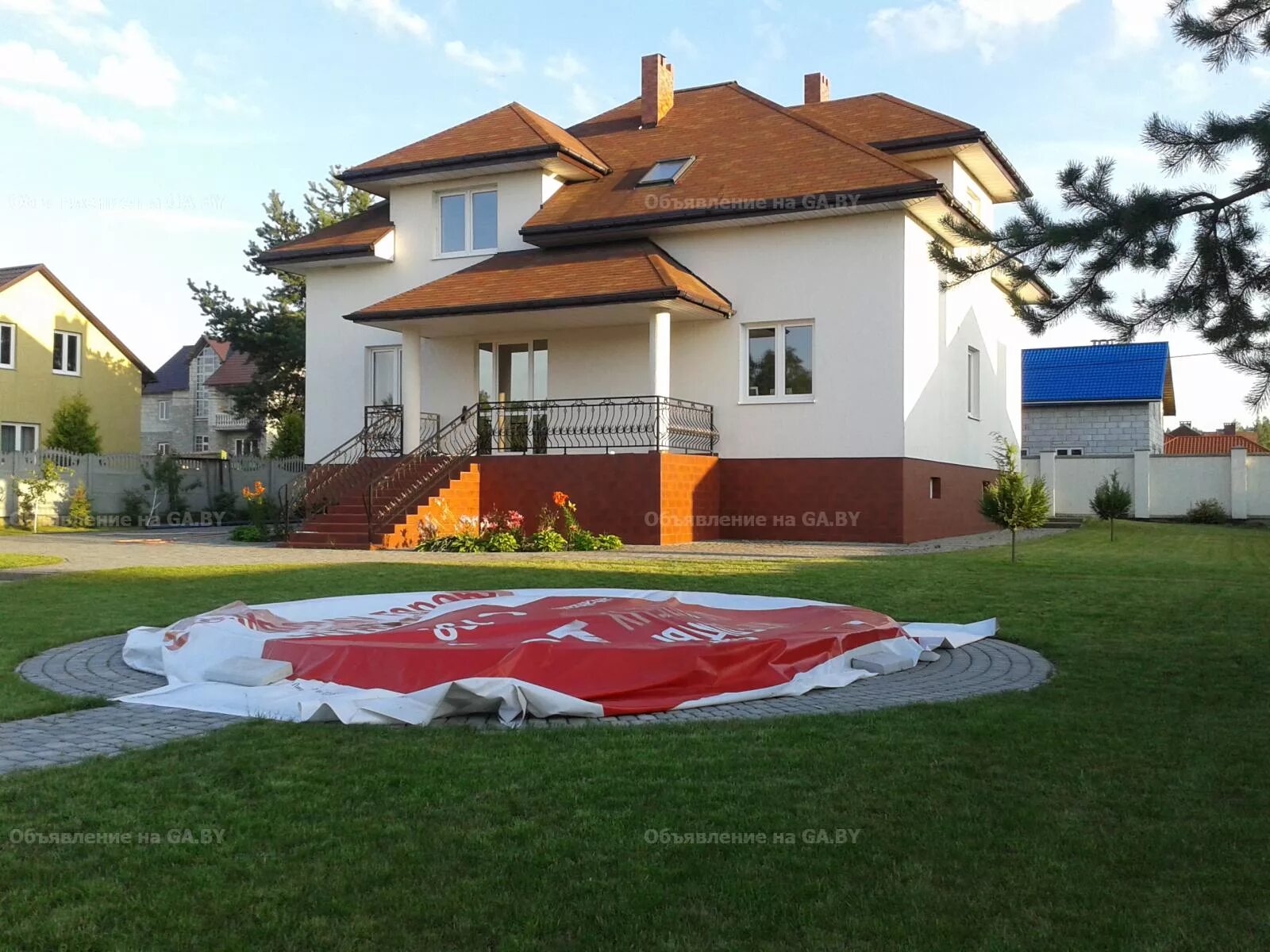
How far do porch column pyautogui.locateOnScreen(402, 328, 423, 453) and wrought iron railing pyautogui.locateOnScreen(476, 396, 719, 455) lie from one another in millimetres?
1218

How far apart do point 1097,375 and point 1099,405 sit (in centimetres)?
120

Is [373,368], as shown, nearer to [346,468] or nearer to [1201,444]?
[346,468]

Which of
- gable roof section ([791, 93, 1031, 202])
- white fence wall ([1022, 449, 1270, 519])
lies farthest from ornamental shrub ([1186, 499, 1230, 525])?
gable roof section ([791, 93, 1031, 202])

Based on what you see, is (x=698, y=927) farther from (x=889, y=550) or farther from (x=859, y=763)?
(x=889, y=550)

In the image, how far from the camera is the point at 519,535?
58.0 ft

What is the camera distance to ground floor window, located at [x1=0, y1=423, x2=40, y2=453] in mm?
32531

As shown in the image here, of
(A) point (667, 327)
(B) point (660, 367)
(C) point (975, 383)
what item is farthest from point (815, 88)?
(B) point (660, 367)

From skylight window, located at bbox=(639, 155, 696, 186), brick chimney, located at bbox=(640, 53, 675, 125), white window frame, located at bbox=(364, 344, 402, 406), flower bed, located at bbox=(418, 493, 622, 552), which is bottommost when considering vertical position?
flower bed, located at bbox=(418, 493, 622, 552)

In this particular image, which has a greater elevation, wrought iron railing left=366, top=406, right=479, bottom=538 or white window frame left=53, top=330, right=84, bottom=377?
white window frame left=53, top=330, right=84, bottom=377

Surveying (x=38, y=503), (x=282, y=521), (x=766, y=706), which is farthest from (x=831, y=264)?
(x=38, y=503)

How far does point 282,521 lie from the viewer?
19922 millimetres

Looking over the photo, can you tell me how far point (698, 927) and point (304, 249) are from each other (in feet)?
70.3

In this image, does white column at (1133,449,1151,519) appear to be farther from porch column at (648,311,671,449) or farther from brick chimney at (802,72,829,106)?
porch column at (648,311,671,449)

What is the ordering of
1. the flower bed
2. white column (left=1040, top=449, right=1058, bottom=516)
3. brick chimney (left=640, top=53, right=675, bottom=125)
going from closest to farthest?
the flower bed, brick chimney (left=640, top=53, right=675, bottom=125), white column (left=1040, top=449, right=1058, bottom=516)
